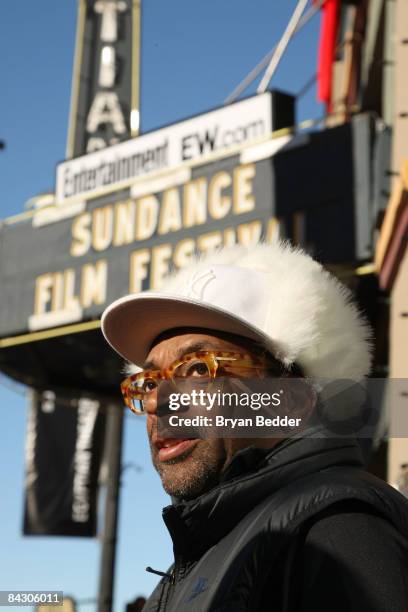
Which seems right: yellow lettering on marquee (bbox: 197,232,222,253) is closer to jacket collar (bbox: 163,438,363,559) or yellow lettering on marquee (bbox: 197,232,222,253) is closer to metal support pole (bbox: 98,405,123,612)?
metal support pole (bbox: 98,405,123,612)

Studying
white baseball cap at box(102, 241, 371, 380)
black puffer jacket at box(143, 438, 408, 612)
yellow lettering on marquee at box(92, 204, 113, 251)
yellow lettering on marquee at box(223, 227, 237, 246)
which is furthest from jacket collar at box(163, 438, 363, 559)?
yellow lettering on marquee at box(92, 204, 113, 251)

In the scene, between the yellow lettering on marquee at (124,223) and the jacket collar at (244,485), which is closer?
the jacket collar at (244,485)

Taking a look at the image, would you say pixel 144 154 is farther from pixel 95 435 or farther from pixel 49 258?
pixel 95 435

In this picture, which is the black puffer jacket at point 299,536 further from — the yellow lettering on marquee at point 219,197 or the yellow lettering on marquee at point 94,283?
the yellow lettering on marquee at point 94,283

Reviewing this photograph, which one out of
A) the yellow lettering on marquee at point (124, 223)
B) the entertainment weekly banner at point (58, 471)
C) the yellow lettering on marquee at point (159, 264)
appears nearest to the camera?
the yellow lettering on marquee at point (159, 264)

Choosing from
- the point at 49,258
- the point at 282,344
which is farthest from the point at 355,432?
the point at 49,258

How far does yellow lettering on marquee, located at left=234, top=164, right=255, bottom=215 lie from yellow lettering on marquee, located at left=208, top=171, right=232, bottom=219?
0.37ft

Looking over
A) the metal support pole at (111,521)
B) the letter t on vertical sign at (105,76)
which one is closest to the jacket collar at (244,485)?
the letter t on vertical sign at (105,76)

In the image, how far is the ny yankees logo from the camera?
9.09ft

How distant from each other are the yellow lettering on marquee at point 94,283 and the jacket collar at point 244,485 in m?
11.7

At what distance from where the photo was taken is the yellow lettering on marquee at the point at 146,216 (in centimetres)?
1370

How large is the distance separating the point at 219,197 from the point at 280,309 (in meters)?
10.4

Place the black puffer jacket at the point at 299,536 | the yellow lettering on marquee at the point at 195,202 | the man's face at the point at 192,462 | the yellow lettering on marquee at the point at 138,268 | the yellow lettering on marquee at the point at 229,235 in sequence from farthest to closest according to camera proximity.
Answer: the yellow lettering on marquee at the point at 138,268
the yellow lettering on marquee at the point at 195,202
the yellow lettering on marquee at the point at 229,235
the man's face at the point at 192,462
the black puffer jacket at the point at 299,536

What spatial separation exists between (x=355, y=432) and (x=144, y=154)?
11.8 metres
